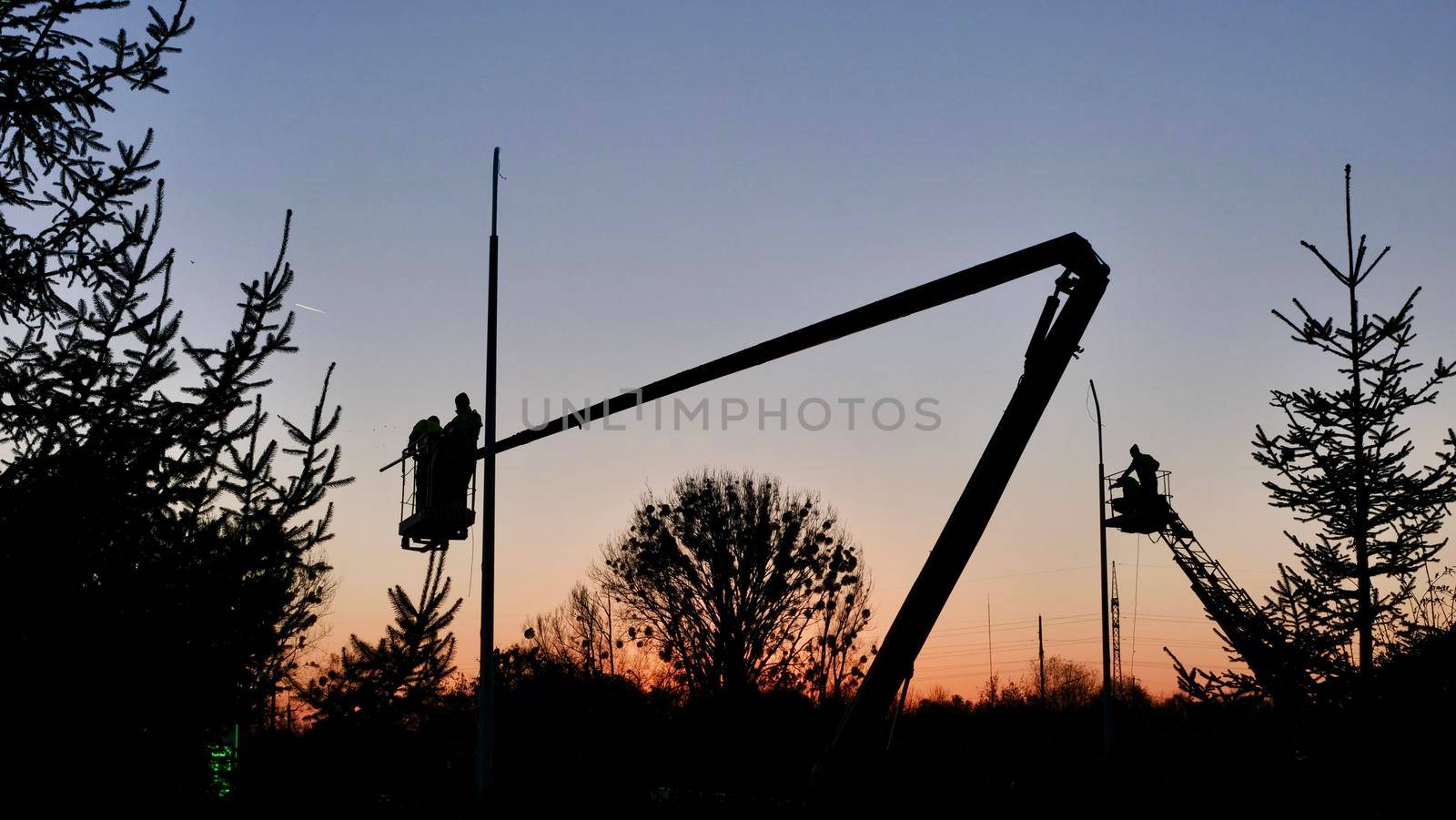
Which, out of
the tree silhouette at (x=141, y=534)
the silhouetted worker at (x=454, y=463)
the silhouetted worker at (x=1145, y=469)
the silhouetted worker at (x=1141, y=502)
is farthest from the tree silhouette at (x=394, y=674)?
the silhouetted worker at (x=1145, y=469)

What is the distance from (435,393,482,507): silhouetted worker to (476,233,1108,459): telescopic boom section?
3.17 m

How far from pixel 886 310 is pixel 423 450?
7269 millimetres

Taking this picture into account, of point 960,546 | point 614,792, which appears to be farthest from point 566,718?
point 960,546

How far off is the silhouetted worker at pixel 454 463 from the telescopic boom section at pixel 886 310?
125 inches

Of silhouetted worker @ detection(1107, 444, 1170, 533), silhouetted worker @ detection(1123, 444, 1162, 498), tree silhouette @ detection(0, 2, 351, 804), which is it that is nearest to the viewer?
tree silhouette @ detection(0, 2, 351, 804)

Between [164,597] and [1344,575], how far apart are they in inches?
743

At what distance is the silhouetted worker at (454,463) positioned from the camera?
12570 mm

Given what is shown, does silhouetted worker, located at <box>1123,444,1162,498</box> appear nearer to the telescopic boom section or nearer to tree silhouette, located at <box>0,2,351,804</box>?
the telescopic boom section

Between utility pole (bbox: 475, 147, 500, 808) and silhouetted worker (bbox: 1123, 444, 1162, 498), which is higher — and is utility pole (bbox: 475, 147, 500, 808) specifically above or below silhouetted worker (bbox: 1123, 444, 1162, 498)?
below

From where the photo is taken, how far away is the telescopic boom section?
7.98 meters

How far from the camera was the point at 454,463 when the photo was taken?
41.6 ft

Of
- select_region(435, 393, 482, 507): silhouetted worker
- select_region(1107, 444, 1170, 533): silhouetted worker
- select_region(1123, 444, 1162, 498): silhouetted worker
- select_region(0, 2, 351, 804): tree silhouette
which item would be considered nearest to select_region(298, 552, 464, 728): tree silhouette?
select_region(0, 2, 351, 804): tree silhouette

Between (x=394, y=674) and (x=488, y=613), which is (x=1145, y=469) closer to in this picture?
(x=488, y=613)

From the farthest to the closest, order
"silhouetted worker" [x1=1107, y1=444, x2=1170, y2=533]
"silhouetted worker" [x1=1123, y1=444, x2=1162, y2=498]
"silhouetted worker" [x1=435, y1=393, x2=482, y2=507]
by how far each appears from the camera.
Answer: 1. "silhouetted worker" [x1=1123, y1=444, x2=1162, y2=498]
2. "silhouetted worker" [x1=1107, y1=444, x2=1170, y2=533]
3. "silhouetted worker" [x1=435, y1=393, x2=482, y2=507]
